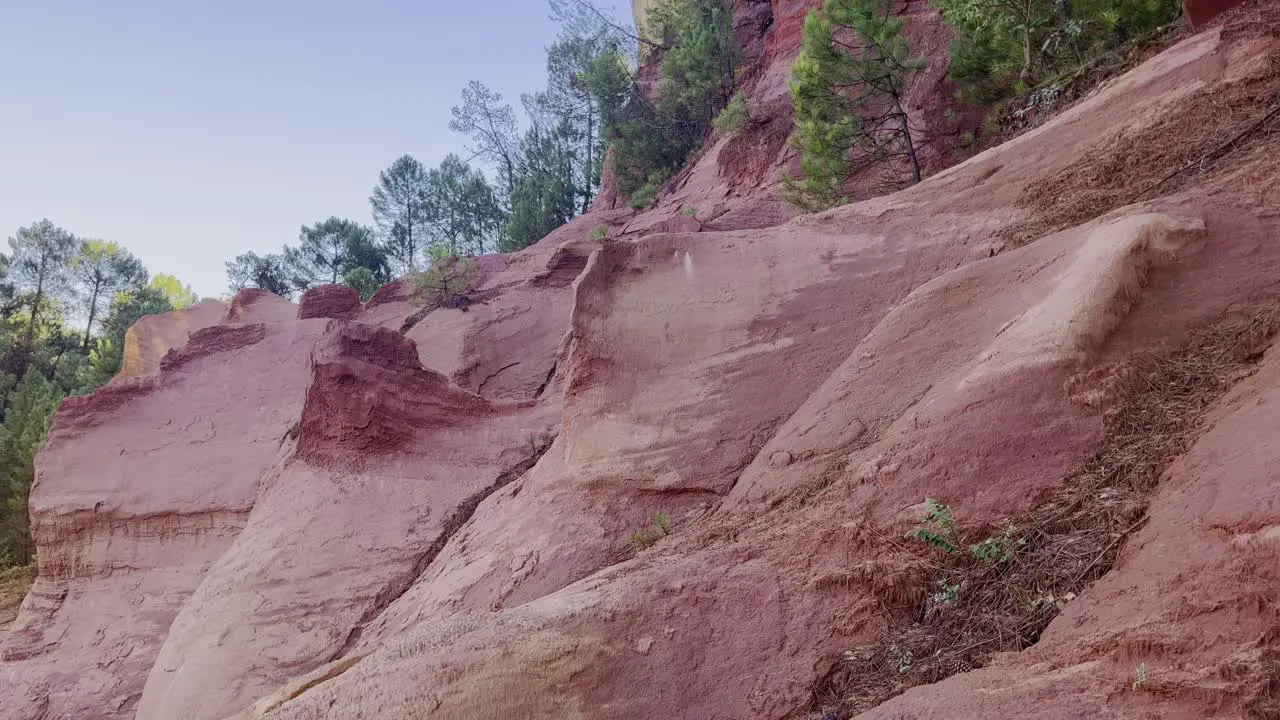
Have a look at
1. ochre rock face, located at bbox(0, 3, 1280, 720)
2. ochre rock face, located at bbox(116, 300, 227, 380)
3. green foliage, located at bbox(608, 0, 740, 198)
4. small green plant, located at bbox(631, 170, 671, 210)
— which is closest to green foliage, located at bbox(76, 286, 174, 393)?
ochre rock face, located at bbox(116, 300, 227, 380)

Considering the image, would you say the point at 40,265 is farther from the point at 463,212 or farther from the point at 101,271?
the point at 463,212

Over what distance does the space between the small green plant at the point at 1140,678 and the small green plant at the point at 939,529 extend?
5.10 ft

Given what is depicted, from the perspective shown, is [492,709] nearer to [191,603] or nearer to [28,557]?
[191,603]

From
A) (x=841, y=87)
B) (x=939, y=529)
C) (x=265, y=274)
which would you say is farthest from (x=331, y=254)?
(x=939, y=529)

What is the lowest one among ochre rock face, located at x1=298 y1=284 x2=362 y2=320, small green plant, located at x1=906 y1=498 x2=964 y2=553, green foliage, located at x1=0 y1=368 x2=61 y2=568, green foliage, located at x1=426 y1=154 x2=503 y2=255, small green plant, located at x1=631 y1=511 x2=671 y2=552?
small green plant, located at x1=906 y1=498 x2=964 y2=553

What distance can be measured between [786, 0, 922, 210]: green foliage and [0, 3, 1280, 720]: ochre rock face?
18.5ft

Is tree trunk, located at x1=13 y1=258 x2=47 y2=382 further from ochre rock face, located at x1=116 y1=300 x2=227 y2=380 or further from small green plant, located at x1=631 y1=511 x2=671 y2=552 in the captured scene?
small green plant, located at x1=631 y1=511 x2=671 y2=552

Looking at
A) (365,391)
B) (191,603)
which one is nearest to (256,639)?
(191,603)

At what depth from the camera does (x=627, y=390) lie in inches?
306

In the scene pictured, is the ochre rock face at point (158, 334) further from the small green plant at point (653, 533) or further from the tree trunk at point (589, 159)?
the small green plant at point (653, 533)

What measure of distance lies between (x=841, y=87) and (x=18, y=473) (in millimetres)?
18320

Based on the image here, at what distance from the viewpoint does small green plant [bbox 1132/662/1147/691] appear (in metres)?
3.08

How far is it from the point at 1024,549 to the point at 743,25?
82.6 feet

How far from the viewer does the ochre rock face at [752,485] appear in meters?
3.85
